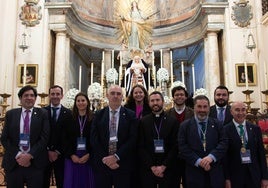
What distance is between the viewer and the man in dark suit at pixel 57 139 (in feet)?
11.7

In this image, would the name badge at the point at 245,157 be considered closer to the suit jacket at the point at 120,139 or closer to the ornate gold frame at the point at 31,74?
the suit jacket at the point at 120,139

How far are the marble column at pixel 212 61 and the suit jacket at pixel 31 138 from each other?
7909 millimetres

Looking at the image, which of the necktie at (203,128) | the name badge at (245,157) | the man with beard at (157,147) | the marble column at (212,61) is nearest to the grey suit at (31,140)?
the man with beard at (157,147)

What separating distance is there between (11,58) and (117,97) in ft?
25.3

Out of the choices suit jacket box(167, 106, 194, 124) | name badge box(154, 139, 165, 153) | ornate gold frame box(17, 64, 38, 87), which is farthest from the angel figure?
name badge box(154, 139, 165, 153)

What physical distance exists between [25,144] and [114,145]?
925 millimetres

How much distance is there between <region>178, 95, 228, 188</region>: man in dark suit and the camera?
2996mm

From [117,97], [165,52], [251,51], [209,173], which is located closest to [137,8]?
[165,52]

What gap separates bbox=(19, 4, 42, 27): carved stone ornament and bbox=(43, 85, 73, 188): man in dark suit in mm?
7356

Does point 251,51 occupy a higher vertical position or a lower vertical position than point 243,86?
higher

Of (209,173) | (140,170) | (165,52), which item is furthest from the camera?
(165,52)

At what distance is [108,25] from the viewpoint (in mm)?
14109

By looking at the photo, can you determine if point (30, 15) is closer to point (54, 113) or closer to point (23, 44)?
point (23, 44)

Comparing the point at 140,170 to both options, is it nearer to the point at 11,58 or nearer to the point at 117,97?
the point at 117,97
